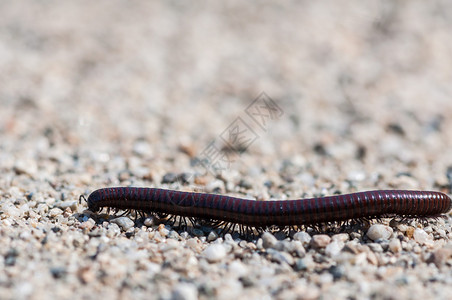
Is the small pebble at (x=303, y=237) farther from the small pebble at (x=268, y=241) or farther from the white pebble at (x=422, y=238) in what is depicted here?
the white pebble at (x=422, y=238)

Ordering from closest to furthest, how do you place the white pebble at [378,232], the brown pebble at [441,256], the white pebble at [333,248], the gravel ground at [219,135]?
the gravel ground at [219,135] → the brown pebble at [441,256] → the white pebble at [333,248] → the white pebble at [378,232]

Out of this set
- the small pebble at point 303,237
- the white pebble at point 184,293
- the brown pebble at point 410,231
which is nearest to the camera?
the white pebble at point 184,293

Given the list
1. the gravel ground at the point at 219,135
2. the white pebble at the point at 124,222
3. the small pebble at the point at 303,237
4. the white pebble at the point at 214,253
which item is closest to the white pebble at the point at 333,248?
the gravel ground at the point at 219,135

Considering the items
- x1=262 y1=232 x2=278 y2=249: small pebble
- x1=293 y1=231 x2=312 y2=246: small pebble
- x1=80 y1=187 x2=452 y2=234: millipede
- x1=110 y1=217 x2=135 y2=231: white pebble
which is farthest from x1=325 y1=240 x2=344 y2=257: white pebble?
x1=110 y1=217 x2=135 y2=231: white pebble

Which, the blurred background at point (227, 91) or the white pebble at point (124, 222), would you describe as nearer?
the white pebble at point (124, 222)

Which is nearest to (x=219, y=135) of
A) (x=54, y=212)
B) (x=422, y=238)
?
(x=54, y=212)

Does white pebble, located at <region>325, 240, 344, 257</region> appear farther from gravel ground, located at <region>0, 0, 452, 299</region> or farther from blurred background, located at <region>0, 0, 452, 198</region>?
blurred background, located at <region>0, 0, 452, 198</region>
